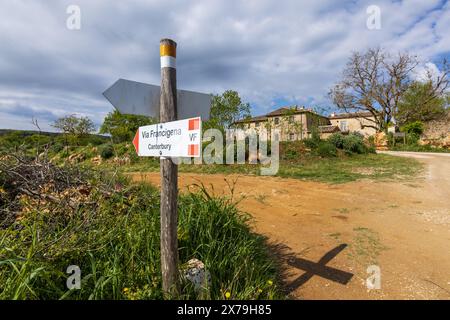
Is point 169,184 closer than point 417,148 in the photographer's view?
Yes

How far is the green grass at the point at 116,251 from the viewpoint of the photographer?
1.85 meters

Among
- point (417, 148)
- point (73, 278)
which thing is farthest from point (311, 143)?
point (417, 148)

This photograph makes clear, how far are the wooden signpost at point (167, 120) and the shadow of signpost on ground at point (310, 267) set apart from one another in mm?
1270

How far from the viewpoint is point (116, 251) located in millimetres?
2246

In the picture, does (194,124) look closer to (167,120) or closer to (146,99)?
(167,120)

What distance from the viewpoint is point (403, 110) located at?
28297 mm

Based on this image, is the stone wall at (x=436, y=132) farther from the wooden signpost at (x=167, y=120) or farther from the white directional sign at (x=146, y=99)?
the wooden signpost at (x=167, y=120)

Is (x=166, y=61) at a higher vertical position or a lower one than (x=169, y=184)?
higher

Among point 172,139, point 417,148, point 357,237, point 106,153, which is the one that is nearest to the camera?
point 172,139

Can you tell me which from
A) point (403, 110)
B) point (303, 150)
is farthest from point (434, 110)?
point (303, 150)

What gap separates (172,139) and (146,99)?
1.26 ft

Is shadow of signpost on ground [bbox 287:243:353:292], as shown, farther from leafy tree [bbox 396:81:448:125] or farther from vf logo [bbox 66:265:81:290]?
leafy tree [bbox 396:81:448:125]

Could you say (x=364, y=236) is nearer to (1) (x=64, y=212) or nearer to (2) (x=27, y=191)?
(1) (x=64, y=212)

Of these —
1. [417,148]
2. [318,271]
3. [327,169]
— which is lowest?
[318,271]
